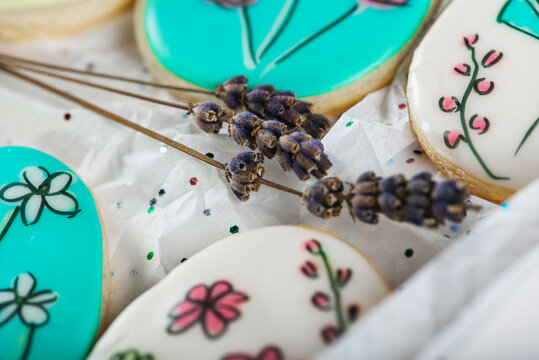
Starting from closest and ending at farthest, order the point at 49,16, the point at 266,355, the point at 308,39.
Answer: the point at 266,355, the point at 308,39, the point at 49,16

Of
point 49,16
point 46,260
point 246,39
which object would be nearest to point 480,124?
Answer: point 246,39

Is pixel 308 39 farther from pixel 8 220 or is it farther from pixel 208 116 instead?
pixel 8 220

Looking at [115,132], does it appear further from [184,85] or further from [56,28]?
[56,28]

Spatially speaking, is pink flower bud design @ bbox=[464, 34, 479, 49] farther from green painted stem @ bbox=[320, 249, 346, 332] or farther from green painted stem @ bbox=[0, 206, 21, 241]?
green painted stem @ bbox=[0, 206, 21, 241]

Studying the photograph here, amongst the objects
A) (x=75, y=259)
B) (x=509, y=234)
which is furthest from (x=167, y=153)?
(x=509, y=234)

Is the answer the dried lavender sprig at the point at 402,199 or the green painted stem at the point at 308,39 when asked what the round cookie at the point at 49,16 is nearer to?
the green painted stem at the point at 308,39

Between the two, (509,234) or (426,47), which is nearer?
(509,234)
